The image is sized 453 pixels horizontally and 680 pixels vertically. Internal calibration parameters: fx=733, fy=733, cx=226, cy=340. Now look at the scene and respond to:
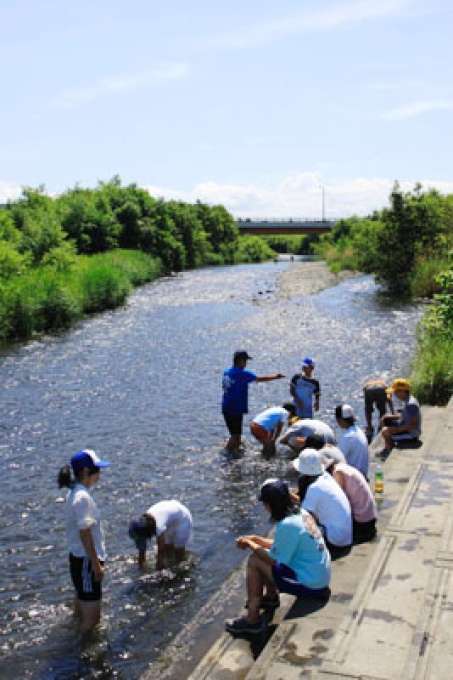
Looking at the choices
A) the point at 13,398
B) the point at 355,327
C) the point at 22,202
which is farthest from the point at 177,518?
the point at 22,202

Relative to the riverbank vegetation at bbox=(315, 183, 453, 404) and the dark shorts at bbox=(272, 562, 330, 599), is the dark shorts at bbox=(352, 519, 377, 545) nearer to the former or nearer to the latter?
the dark shorts at bbox=(272, 562, 330, 599)

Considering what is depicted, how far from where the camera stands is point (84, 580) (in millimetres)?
7766

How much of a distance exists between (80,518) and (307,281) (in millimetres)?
47505

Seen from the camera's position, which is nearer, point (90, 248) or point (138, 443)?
point (138, 443)

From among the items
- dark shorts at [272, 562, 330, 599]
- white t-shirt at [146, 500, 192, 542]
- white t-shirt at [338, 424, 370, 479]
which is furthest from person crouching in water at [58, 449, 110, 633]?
white t-shirt at [338, 424, 370, 479]

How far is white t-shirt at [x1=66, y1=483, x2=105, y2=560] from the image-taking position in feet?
24.5

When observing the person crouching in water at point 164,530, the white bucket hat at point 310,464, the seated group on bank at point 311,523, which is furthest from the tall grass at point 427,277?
the white bucket hat at point 310,464

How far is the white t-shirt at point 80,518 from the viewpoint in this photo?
24.5 feet

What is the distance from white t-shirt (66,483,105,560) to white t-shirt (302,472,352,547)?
2.39 m

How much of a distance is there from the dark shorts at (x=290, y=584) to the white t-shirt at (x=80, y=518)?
1872mm

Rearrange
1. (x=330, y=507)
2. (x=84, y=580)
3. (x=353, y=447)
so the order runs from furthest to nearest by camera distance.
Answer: (x=353, y=447) < (x=330, y=507) < (x=84, y=580)

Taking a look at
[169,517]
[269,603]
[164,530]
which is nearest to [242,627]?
[269,603]

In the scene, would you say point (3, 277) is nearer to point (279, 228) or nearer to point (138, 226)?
point (138, 226)

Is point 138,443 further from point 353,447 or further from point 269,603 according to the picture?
point 269,603
